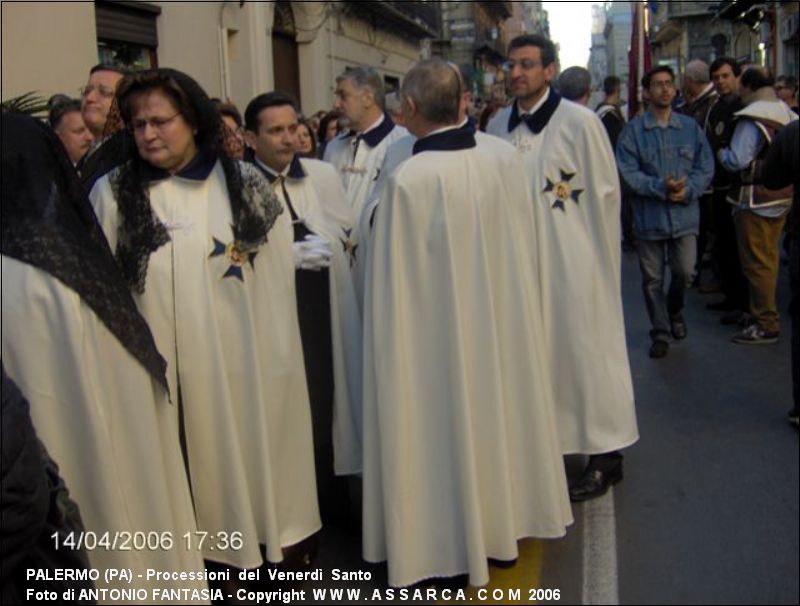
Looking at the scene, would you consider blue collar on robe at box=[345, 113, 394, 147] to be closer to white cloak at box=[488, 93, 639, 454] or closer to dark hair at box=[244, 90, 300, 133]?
white cloak at box=[488, 93, 639, 454]

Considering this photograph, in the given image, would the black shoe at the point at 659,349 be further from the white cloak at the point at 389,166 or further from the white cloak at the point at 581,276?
the white cloak at the point at 389,166

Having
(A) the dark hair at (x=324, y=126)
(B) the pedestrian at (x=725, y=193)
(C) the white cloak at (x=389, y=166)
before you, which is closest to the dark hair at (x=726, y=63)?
(B) the pedestrian at (x=725, y=193)

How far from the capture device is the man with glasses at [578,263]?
460 centimetres

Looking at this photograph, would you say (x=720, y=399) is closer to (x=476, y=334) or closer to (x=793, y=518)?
(x=793, y=518)

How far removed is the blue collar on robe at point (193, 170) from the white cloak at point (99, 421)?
2.73 feet

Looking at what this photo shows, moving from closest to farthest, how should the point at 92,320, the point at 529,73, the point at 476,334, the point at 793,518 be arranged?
the point at 92,320 < the point at 476,334 < the point at 793,518 < the point at 529,73

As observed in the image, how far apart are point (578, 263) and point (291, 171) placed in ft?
4.52

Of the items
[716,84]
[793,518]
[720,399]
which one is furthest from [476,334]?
[716,84]

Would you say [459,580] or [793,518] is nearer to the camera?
[459,580]

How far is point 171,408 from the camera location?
3.20 metres

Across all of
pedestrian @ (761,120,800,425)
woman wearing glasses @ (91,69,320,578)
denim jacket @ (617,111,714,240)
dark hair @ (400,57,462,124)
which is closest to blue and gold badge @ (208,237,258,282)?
woman wearing glasses @ (91,69,320,578)

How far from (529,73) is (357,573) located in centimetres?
242

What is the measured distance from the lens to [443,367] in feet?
12.0

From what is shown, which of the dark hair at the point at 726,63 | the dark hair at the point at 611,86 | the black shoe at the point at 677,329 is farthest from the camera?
the dark hair at the point at 611,86
